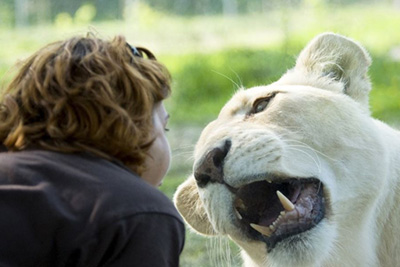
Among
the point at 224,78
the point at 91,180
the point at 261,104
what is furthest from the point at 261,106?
the point at 224,78

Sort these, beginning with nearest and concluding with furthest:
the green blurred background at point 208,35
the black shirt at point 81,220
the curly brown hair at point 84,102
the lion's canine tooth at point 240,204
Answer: the black shirt at point 81,220, the curly brown hair at point 84,102, the lion's canine tooth at point 240,204, the green blurred background at point 208,35

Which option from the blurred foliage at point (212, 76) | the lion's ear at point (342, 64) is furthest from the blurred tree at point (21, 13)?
the lion's ear at point (342, 64)

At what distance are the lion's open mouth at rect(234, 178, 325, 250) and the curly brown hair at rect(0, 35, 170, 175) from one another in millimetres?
441

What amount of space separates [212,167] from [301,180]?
0.30m

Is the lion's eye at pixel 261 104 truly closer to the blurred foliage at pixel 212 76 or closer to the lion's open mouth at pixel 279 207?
the lion's open mouth at pixel 279 207

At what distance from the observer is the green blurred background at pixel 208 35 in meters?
8.91

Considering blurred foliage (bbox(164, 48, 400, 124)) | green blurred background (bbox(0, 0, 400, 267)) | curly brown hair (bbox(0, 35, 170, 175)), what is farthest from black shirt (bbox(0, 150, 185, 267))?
blurred foliage (bbox(164, 48, 400, 124))

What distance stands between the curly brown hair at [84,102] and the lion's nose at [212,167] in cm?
24

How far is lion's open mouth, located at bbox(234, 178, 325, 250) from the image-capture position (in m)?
2.99

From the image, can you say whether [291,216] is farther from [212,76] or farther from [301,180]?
[212,76]

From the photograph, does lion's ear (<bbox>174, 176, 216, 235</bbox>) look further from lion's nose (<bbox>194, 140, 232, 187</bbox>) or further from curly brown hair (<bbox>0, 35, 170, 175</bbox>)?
curly brown hair (<bbox>0, 35, 170, 175</bbox>)

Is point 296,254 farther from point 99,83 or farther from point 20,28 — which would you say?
point 20,28

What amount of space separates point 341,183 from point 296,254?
310 millimetres

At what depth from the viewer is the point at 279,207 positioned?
10.3ft
